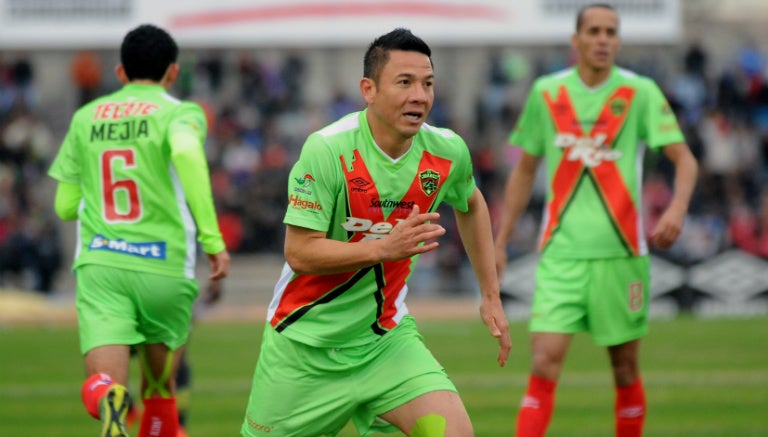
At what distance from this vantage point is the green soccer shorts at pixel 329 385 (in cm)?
646

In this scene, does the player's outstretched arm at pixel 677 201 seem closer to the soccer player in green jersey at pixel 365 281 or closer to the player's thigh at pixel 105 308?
the soccer player in green jersey at pixel 365 281

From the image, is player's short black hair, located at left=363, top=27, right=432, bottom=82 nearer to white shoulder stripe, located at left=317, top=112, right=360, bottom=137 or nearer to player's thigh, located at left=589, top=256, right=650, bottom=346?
white shoulder stripe, located at left=317, top=112, right=360, bottom=137

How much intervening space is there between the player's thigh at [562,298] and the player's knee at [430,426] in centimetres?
241

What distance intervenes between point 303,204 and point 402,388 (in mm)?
987

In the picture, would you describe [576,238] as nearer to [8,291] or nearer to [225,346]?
[225,346]

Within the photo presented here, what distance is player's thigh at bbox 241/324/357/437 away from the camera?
646 cm

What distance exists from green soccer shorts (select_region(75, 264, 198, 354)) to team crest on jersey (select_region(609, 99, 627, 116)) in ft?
9.53

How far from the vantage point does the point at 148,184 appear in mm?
7980

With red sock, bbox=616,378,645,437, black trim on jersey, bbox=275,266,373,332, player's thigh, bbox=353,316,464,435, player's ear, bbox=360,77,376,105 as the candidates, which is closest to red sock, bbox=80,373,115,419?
black trim on jersey, bbox=275,266,373,332

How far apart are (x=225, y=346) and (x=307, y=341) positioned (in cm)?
1243

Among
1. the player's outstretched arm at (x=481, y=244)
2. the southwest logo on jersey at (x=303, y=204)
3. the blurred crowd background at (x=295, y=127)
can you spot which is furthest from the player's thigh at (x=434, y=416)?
the blurred crowd background at (x=295, y=127)

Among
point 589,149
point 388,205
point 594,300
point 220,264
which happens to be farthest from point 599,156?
point 388,205

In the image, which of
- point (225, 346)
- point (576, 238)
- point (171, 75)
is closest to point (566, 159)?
point (576, 238)

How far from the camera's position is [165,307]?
8.03 metres
